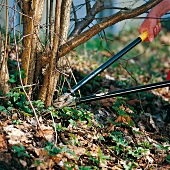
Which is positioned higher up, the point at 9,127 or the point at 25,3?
the point at 25,3

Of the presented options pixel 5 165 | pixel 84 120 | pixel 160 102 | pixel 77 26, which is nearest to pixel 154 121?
pixel 160 102

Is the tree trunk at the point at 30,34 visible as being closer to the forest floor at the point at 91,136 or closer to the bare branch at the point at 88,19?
the forest floor at the point at 91,136

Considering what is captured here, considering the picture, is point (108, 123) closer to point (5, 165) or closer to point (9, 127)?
Result: point (9, 127)

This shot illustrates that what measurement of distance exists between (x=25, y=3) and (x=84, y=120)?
1.16 m

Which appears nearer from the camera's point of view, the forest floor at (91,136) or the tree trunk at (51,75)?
the forest floor at (91,136)

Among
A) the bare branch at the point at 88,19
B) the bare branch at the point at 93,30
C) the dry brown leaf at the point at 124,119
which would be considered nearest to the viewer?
the bare branch at the point at 93,30

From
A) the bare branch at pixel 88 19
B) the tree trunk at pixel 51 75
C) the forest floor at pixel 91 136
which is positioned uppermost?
the bare branch at pixel 88 19

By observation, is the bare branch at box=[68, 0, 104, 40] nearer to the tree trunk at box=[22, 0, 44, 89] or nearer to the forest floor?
the forest floor

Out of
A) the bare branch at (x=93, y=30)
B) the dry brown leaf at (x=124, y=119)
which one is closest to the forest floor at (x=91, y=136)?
the dry brown leaf at (x=124, y=119)

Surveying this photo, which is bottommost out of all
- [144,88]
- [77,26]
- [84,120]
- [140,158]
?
[140,158]

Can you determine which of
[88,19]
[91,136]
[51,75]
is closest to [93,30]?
[88,19]

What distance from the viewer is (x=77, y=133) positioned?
370 centimetres

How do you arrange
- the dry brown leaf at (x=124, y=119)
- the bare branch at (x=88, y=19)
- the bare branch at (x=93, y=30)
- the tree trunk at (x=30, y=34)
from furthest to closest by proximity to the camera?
the dry brown leaf at (x=124, y=119) → the bare branch at (x=88, y=19) → the bare branch at (x=93, y=30) → the tree trunk at (x=30, y=34)

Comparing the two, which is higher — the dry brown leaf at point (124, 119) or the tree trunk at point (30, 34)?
the tree trunk at point (30, 34)
